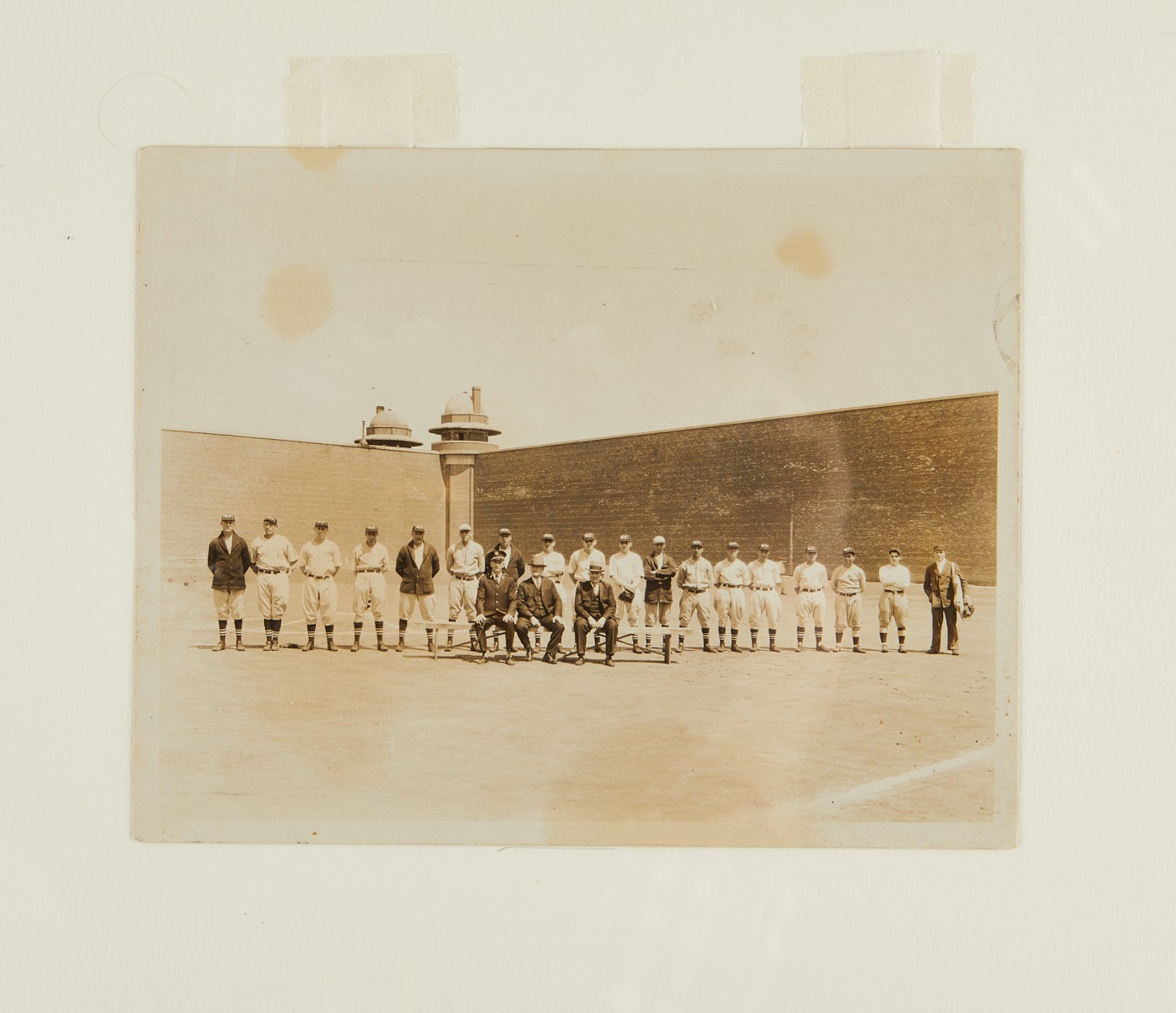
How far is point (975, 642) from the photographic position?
237cm

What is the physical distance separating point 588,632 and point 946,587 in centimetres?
132

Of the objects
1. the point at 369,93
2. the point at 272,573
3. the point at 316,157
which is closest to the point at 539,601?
the point at 272,573

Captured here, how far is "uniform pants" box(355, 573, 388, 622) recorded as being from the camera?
2.44 m

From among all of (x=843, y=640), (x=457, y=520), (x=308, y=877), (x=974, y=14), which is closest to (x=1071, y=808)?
(x=843, y=640)

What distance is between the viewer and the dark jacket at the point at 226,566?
7.56 ft

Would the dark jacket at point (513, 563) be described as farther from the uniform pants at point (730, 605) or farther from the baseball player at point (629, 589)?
the uniform pants at point (730, 605)

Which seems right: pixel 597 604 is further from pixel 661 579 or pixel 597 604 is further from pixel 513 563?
pixel 513 563

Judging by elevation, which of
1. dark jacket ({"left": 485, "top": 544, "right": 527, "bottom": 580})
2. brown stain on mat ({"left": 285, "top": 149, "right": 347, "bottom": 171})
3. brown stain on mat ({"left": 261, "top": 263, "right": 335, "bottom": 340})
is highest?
brown stain on mat ({"left": 285, "top": 149, "right": 347, "bottom": 171})

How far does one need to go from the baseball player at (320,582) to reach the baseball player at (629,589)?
41.8 inches

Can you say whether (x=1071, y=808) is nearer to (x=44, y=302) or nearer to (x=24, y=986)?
(x=24, y=986)

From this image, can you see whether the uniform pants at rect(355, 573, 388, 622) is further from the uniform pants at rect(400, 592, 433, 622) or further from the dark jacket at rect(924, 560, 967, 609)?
the dark jacket at rect(924, 560, 967, 609)

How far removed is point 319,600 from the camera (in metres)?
2.45

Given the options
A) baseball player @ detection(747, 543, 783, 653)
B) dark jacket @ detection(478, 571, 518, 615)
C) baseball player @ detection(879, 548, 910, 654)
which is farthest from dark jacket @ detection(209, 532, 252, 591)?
baseball player @ detection(879, 548, 910, 654)

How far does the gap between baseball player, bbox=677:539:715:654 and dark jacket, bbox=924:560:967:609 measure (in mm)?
766
